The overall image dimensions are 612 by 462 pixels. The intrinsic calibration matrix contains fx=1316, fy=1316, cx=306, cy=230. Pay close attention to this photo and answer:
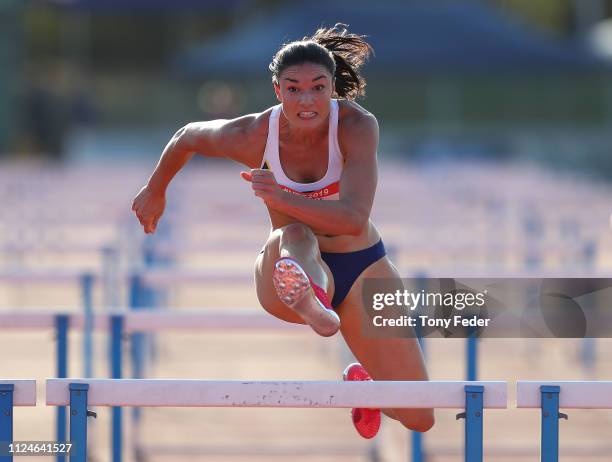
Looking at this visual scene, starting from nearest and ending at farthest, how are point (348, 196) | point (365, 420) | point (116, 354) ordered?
point (348, 196) → point (365, 420) → point (116, 354)

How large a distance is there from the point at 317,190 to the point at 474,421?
1.25 meters

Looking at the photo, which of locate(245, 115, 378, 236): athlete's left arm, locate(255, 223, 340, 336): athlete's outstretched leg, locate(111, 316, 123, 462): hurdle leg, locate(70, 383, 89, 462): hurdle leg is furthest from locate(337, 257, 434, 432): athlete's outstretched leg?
locate(70, 383, 89, 462): hurdle leg

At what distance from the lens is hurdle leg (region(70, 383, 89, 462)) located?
3.99 meters

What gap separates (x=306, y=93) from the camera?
186 inches

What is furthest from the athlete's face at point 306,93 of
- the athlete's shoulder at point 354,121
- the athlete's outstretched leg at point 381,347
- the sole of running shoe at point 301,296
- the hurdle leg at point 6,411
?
the hurdle leg at point 6,411

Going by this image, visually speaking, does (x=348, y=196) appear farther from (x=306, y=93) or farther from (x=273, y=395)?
(x=273, y=395)

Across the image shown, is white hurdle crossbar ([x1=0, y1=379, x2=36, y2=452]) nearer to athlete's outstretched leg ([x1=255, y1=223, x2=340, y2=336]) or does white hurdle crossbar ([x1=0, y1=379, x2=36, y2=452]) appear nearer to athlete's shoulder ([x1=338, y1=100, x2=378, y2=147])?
athlete's outstretched leg ([x1=255, y1=223, x2=340, y2=336])

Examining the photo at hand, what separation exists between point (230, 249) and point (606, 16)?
61287mm

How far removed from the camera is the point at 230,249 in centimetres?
1043

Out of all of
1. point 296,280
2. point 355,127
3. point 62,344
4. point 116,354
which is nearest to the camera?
point 296,280

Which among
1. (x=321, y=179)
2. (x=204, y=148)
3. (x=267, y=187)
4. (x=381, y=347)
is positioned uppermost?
(x=204, y=148)

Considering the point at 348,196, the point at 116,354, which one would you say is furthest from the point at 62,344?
the point at 348,196

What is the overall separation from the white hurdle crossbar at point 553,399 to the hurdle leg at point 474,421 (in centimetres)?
12

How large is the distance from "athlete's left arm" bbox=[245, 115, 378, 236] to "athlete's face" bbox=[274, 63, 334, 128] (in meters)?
0.15
